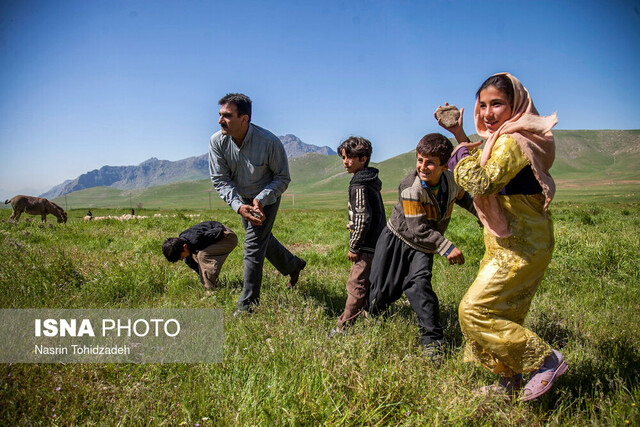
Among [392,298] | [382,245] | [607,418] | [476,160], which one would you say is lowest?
[607,418]

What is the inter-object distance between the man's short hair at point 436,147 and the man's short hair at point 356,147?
749 mm

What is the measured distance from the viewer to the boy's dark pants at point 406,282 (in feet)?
9.81

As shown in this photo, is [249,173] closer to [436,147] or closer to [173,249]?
[173,249]

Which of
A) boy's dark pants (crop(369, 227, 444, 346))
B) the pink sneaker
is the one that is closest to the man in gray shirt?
boy's dark pants (crop(369, 227, 444, 346))

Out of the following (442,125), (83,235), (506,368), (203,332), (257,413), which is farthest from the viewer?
(83,235)

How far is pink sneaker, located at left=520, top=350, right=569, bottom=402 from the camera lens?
2.28 metres

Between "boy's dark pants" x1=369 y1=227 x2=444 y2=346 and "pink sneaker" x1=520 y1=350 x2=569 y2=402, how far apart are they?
706 millimetres

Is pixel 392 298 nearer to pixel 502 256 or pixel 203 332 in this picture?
pixel 502 256

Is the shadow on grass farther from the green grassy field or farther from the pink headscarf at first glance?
the pink headscarf

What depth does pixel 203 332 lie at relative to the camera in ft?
10.7

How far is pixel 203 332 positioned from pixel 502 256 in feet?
8.28

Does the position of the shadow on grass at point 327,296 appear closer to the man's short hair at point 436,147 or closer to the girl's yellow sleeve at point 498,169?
the man's short hair at point 436,147

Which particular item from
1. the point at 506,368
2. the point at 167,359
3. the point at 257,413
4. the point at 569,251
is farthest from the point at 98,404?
the point at 569,251

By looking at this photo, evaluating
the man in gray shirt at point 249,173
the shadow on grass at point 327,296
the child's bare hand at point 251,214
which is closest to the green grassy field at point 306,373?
the shadow on grass at point 327,296
